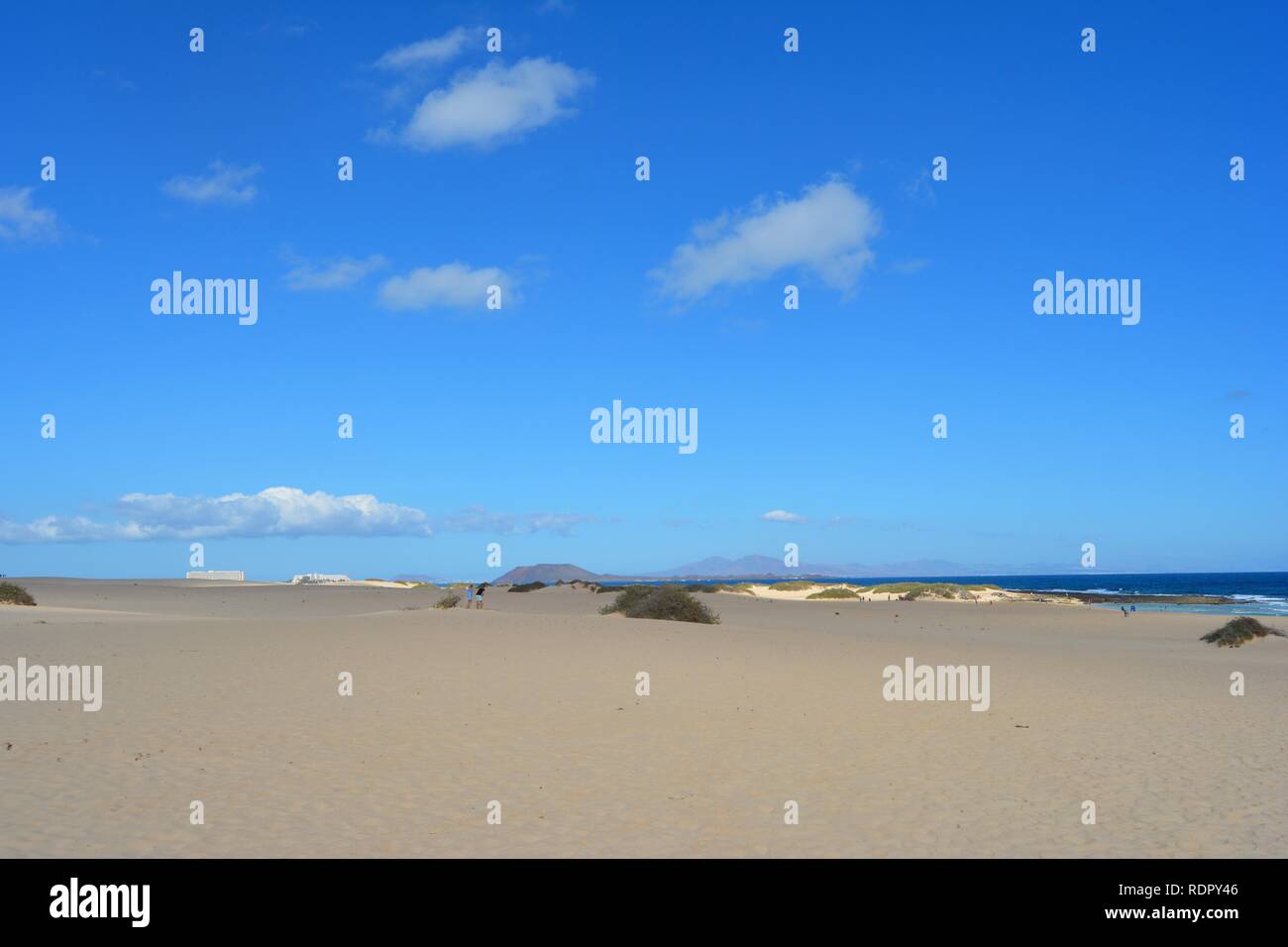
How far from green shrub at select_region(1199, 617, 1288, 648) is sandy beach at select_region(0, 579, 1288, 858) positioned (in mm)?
8697

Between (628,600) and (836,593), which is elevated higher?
(628,600)

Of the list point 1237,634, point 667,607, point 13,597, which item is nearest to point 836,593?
point 667,607

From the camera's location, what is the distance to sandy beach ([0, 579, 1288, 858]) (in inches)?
391

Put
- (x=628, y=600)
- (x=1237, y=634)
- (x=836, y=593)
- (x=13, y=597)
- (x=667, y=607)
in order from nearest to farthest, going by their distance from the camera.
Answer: (x=1237, y=634) < (x=667, y=607) < (x=13, y=597) < (x=628, y=600) < (x=836, y=593)

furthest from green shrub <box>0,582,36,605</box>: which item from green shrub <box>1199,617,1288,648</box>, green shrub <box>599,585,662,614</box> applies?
green shrub <box>1199,617,1288,648</box>

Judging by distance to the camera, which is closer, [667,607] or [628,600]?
[667,607]

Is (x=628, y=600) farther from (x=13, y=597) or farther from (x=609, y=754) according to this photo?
(x=609, y=754)

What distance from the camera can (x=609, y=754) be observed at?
45.9 ft

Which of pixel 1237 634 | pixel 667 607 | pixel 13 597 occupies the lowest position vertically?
pixel 1237 634

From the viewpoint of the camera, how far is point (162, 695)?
1761 centimetres

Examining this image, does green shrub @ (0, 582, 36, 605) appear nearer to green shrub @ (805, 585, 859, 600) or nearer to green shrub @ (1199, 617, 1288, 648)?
green shrub @ (1199, 617, 1288, 648)

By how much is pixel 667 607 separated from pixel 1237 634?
74.2 ft

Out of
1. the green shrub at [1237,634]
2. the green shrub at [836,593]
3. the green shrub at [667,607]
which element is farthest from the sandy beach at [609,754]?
the green shrub at [836,593]
